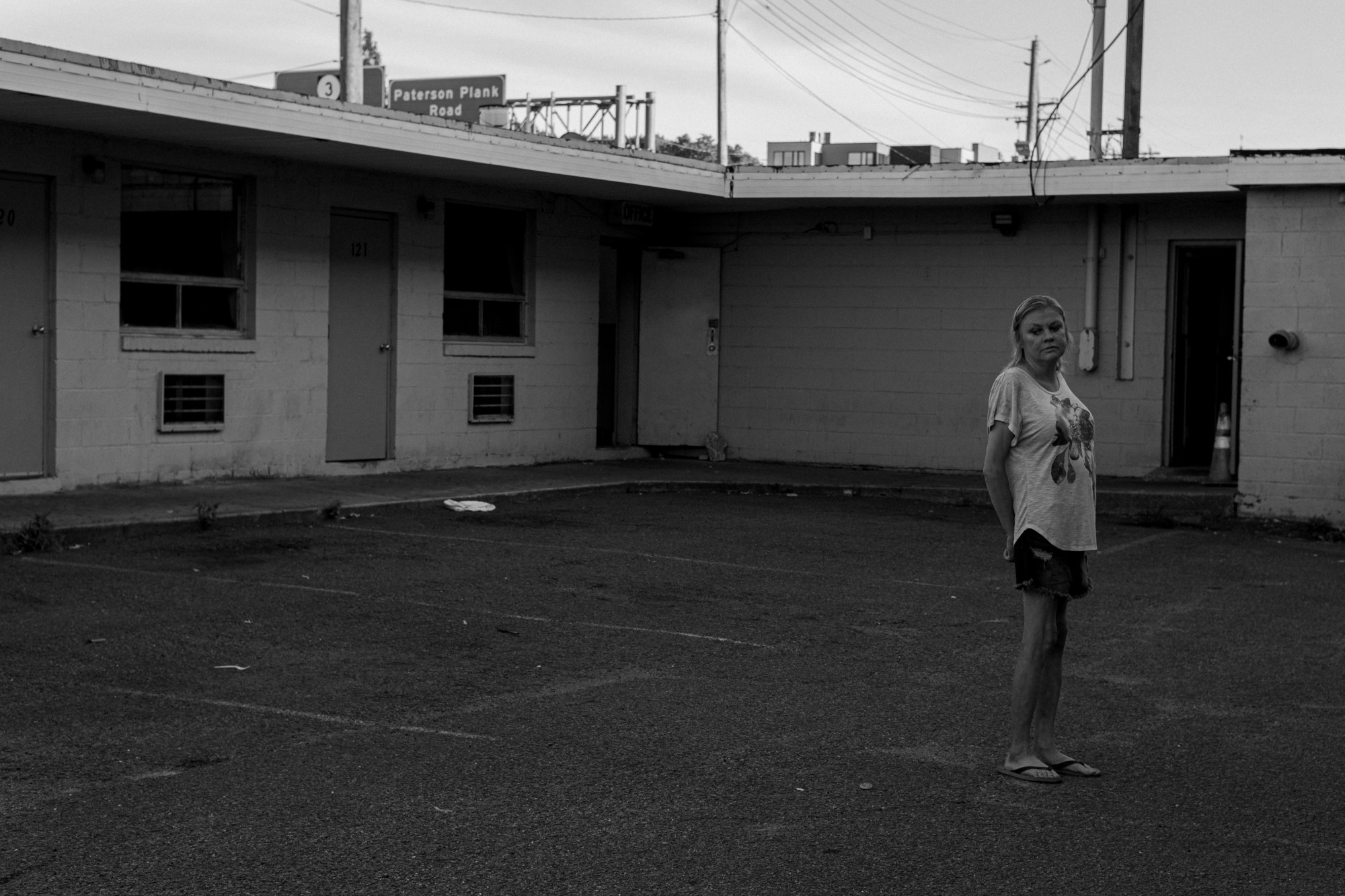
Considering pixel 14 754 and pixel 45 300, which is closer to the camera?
pixel 14 754

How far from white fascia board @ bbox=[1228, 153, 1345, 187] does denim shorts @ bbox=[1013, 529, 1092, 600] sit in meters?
10.4

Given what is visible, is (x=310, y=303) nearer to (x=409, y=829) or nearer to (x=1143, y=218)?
(x=1143, y=218)

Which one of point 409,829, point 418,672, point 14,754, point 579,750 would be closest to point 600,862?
point 409,829

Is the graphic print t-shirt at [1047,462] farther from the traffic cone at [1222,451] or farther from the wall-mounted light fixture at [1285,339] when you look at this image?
the traffic cone at [1222,451]

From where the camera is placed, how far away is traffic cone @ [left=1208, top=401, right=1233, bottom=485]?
17.1 meters

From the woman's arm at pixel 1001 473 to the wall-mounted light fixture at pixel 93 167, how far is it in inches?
407

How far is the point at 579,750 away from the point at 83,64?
828 centimetres

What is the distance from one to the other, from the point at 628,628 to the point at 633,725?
2.31 metres

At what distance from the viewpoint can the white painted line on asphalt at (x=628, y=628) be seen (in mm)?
8734

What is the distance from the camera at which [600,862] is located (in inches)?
195

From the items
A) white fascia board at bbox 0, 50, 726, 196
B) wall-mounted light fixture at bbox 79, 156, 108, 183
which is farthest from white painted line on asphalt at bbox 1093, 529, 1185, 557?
wall-mounted light fixture at bbox 79, 156, 108, 183

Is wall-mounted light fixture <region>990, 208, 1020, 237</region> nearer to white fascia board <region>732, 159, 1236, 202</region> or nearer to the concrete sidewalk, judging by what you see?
white fascia board <region>732, 159, 1236, 202</region>

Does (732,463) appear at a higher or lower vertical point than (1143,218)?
lower

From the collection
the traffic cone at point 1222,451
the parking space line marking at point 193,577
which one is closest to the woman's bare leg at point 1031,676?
the parking space line marking at point 193,577
